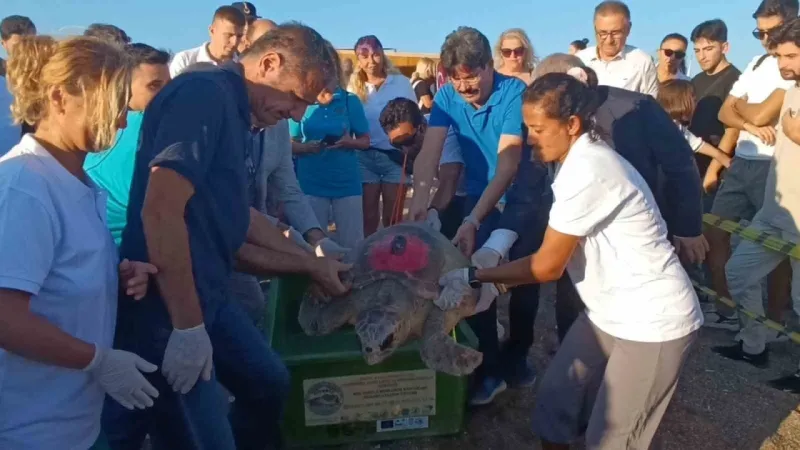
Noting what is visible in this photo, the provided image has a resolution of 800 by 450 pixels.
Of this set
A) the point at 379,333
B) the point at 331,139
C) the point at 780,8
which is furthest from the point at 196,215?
the point at 780,8

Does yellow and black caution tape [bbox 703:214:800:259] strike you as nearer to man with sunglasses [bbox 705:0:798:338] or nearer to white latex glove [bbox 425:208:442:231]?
man with sunglasses [bbox 705:0:798:338]

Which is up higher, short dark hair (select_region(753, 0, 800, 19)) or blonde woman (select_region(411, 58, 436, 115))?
short dark hair (select_region(753, 0, 800, 19))

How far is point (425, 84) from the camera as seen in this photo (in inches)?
296

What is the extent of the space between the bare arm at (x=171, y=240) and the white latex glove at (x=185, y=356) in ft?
0.11

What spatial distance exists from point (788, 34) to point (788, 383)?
5.94ft

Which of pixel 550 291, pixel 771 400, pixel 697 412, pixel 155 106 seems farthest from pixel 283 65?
pixel 550 291

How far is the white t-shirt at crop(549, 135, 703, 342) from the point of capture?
184 cm

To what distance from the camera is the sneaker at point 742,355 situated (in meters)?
3.52

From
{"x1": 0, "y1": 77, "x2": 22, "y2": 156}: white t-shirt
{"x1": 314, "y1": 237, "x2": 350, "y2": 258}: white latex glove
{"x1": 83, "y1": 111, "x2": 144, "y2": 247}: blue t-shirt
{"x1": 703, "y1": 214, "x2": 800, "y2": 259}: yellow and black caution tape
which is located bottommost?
{"x1": 703, "y1": 214, "x2": 800, "y2": 259}: yellow and black caution tape

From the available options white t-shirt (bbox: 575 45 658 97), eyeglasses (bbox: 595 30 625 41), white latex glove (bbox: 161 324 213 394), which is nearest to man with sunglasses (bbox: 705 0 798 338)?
white t-shirt (bbox: 575 45 658 97)

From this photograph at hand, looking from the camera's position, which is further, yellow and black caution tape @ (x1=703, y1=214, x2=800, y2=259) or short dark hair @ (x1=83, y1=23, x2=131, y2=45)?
yellow and black caution tape @ (x1=703, y1=214, x2=800, y2=259)

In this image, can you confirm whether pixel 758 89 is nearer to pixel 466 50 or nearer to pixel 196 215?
pixel 466 50

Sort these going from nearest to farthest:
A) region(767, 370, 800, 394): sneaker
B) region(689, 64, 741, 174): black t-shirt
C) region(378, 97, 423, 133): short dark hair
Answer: region(767, 370, 800, 394): sneaker
region(378, 97, 423, 133): short dark hair
region(689, 64, 741, 174): black t-shirt

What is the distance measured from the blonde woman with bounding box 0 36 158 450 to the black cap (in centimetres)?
324
